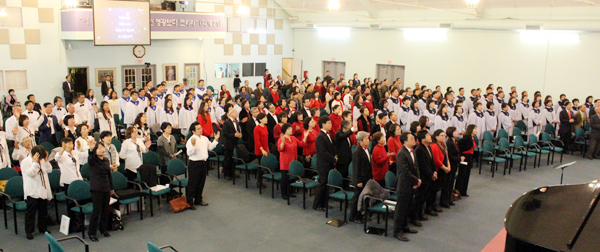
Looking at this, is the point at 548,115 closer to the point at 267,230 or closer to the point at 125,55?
the point at 267,230

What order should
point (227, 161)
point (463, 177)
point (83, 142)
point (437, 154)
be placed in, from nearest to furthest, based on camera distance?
1. point (437, 154)
2. point (83, 142)
3. point (463, 177)
4. point (227, 161)

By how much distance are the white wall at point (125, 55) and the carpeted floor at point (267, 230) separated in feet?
34.6

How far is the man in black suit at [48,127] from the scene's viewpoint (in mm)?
10297

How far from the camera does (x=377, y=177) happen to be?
26.4 feet

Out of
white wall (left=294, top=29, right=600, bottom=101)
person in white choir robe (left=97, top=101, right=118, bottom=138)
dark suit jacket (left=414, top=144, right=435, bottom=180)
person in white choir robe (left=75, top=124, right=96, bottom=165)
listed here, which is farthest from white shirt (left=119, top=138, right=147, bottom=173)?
white wall (left=294, top=29, right=600, bottom=101)

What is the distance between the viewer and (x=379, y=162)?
7.88m

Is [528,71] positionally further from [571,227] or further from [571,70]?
[571,227]

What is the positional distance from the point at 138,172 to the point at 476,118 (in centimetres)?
852

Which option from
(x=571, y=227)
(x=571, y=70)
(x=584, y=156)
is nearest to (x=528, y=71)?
(x=571, y=70)

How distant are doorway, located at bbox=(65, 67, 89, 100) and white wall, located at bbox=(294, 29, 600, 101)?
10857mm

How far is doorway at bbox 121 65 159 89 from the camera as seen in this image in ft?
61.1

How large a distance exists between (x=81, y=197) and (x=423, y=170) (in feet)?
17.0

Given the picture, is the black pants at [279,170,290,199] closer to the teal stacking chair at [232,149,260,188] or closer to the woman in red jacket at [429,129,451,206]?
the teal stacking chair at [232,149,260,188]

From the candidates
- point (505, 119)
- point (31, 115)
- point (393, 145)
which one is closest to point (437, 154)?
point (393, 145)
